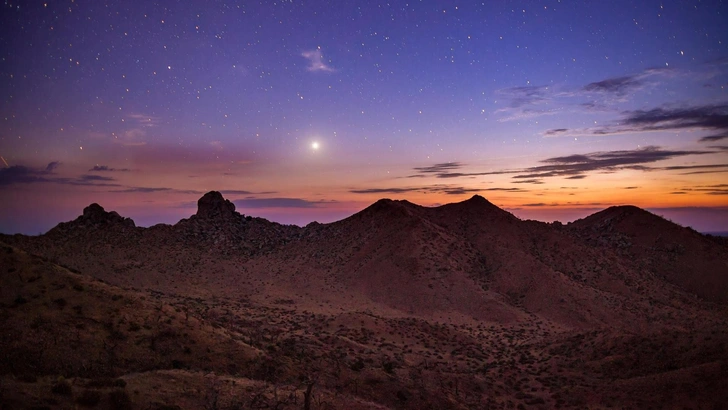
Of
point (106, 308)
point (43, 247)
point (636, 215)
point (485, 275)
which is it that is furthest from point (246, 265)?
point (636, 215)

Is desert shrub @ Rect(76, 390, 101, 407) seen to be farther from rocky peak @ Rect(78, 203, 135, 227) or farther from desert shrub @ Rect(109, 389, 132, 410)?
rocky peak @ Rect(78, 203, 135, 227)

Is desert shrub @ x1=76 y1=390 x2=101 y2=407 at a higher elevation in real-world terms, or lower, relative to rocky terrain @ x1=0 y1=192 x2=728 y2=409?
higher

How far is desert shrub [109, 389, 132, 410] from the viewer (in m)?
12.0

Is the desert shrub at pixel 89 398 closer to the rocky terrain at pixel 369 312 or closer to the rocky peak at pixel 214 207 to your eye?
the rocky terrain at pixel 369 312

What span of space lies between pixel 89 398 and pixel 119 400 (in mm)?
823

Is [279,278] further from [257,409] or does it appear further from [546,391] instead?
[257,409]

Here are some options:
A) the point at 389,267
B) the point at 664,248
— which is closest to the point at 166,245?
the point at 389,267

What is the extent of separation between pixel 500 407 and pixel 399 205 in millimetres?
50147

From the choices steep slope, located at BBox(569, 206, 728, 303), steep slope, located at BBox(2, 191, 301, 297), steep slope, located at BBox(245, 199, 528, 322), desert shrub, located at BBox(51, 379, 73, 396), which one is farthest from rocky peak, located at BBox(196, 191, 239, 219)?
desert shrub, located at BBox(51, 379, 73, 396)

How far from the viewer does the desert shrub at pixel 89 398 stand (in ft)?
38.7

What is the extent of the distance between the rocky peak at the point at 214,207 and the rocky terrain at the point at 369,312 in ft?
1.44

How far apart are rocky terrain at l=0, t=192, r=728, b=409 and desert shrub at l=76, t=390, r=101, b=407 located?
49mm

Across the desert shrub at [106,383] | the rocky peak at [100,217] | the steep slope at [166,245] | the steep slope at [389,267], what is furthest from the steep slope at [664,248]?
the rocky peak at [100,217]

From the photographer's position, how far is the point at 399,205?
2776 inches
